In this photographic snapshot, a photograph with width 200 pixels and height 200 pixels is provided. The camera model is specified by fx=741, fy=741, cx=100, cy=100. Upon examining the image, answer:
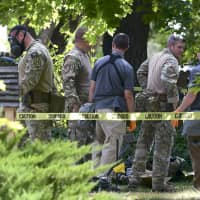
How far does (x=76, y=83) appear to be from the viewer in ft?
30.1

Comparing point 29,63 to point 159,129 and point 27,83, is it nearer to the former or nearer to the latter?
point 27,83

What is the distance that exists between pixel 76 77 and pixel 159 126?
118 cm

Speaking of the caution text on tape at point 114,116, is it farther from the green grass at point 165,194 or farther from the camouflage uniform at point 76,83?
the green grass at point 165,194

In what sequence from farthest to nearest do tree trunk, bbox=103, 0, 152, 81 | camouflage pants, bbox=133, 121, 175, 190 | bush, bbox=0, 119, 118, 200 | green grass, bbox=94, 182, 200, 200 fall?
tree trunk, bbox=103, 0, 152, 81
camouflage pants, bbox=133, 121, 175, 190
green grass, bbox=94, 182, 200, 200
bush, bbox=0, 119, 118, 200

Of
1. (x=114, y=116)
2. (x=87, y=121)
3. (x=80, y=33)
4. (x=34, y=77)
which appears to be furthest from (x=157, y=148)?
(x=34, y=77)

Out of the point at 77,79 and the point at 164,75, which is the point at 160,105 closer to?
the point at 164,75

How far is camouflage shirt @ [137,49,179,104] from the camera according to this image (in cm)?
872

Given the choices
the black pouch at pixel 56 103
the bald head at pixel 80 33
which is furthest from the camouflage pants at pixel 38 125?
the bald head at pixel 80 33

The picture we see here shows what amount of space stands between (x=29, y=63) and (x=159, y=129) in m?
1.80

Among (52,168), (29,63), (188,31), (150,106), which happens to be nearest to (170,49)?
(150,106)

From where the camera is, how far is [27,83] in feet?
28.0

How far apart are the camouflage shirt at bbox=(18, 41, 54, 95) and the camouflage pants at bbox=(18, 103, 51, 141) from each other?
7.9 inches

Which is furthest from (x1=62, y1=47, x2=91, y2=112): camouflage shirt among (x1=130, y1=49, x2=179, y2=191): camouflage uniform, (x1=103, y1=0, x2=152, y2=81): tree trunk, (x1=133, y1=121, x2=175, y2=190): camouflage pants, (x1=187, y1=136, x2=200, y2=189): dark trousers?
(x1=103, y1=0, x2=152, y2=81): tree trunk

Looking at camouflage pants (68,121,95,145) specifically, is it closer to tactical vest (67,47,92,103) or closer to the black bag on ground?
the black bag on ground
